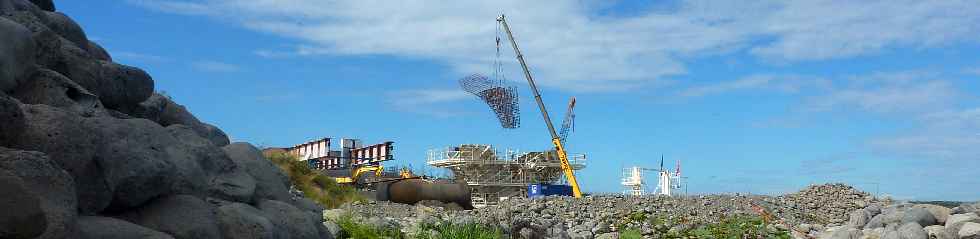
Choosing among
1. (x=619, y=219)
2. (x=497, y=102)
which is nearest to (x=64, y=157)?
(x=619, y=219)

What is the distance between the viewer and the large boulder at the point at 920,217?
15602 mm

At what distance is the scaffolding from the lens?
4669cm

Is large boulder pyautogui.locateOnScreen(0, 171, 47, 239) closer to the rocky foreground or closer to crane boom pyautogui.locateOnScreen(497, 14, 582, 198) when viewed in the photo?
the rocky foreground

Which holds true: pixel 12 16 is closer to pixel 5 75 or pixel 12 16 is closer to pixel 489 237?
pixel 5 75

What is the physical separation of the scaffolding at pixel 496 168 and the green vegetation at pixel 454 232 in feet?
118

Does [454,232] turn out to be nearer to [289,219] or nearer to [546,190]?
[289,219]

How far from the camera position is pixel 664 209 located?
2347 cm

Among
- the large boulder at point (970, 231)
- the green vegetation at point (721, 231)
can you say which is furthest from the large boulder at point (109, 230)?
the large boulder at point (970, 231)

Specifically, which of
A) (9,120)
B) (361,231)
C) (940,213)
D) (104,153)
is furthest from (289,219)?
(940,213)

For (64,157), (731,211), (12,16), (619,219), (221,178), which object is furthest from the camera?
(731,211)

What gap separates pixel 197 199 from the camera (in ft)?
14.7

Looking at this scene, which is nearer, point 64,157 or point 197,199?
point 64,157

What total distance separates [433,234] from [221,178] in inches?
171

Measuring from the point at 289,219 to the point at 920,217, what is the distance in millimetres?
13523
